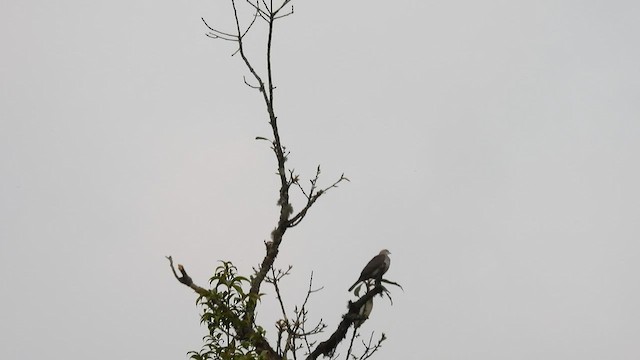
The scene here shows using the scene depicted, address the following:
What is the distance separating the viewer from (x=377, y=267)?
812 cm

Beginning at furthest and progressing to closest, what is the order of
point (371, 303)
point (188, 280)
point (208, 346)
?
point (371, 303), point (188, 280), point (208, 346)

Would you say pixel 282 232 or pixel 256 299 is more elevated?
pixel 282 232

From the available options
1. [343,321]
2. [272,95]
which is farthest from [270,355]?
[272,95]

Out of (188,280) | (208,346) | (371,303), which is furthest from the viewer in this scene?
(371,303)

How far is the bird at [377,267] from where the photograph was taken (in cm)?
809

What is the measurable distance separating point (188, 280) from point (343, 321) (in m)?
1.60

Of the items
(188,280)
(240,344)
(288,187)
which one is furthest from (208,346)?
(288,187)

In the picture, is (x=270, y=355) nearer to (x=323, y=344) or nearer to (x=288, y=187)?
(x=323, y=344)

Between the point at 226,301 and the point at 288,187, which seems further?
the point at 288,187

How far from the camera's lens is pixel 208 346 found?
6879 millimetres

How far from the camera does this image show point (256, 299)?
7.17 metres

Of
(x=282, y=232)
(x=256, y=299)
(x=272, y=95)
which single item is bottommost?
(x=256, y=299)

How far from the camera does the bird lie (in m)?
8.09

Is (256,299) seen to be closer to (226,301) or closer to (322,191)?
(226,301)
